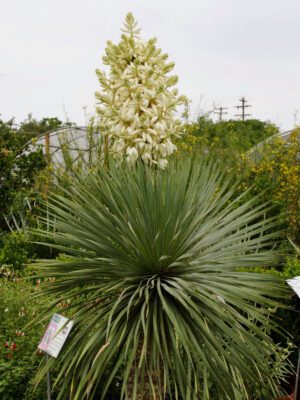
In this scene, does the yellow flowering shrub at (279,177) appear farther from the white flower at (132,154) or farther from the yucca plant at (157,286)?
the yucca plant at (157,286)

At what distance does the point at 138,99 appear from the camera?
3504 mm

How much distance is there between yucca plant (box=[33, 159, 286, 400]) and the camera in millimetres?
2854

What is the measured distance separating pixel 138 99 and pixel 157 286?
127 centimetres

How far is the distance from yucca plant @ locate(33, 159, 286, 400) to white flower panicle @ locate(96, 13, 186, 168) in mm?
249

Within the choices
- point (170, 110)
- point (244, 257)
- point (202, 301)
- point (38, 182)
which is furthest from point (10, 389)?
point (38, 182)

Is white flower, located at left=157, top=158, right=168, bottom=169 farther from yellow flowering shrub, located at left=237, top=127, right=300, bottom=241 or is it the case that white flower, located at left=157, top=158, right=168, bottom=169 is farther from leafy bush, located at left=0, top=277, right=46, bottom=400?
yellow flowering shrub, located at left=237, top=127, right=300, bottom=241

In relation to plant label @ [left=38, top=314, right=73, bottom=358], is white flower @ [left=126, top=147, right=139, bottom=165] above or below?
above

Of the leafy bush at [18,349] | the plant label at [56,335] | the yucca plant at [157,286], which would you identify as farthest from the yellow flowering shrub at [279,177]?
the plant label at [56,335]

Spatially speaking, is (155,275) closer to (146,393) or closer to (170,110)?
(146,393)

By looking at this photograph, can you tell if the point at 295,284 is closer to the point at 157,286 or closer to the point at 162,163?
the point at 162,163

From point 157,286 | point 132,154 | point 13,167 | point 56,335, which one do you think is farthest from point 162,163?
point 13,167

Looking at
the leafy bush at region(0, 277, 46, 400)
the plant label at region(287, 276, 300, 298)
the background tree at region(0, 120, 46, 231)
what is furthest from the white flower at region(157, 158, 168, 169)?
the background tree at region(0, 120, 46, 231)

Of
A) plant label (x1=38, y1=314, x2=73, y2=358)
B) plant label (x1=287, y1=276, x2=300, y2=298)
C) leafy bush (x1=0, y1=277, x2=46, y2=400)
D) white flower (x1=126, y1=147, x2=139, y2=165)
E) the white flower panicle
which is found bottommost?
leafy bush (x1=0, y1=277, x2=46, y2=400)

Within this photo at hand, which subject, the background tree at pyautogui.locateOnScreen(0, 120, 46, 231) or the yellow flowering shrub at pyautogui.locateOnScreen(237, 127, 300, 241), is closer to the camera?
the yellow flowering shrub at pyautogui.locateOnScreen(237, 127, 300, 241)
